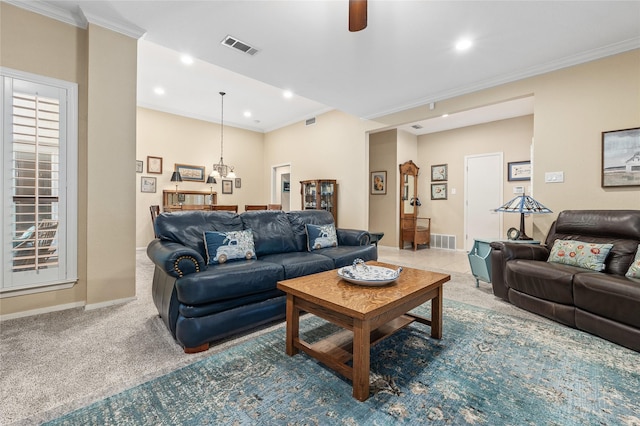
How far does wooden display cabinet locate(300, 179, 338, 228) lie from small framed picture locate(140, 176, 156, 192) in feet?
10.9

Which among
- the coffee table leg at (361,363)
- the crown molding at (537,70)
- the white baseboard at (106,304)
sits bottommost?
the white baseboard at (106,304)

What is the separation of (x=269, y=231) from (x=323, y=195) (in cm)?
332

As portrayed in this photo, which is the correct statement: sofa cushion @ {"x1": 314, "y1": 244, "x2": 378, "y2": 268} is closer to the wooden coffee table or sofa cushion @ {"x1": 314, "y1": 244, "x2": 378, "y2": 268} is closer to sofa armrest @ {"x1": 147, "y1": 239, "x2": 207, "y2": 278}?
the wooden coffee table

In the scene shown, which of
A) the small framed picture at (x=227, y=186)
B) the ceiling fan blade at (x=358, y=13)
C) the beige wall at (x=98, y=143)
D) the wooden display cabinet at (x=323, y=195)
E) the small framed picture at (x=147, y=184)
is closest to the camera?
the ceiling fan blade at (x=358, y=13)

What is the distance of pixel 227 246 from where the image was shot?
2.54 meters

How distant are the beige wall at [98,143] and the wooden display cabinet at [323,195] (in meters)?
3.84

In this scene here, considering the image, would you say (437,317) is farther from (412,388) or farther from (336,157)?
(336,157)

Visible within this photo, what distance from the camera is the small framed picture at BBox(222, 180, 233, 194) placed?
7288mm

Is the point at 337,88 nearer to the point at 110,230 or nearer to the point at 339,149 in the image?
the point at 339,149

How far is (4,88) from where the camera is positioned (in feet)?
8.02

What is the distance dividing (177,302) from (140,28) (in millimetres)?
2831

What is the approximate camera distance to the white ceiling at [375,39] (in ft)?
8.33

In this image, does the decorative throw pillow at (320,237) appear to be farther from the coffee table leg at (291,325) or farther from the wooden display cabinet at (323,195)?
the wooden display cabinet at (323,195)

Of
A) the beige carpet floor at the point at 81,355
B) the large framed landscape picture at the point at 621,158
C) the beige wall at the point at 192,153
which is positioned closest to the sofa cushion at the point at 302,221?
the beige carpet floor at the point at 81,355
